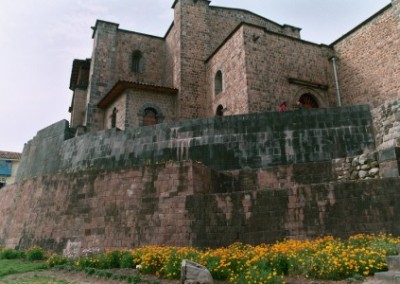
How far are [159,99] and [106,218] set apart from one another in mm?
10841

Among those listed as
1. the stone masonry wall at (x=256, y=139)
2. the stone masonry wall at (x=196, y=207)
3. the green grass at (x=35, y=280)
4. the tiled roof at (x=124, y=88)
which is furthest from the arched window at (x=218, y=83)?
the green grass at (x=35, y=280)

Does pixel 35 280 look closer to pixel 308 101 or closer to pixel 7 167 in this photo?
pixel 308 101

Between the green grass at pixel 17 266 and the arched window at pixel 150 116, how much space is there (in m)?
10.6

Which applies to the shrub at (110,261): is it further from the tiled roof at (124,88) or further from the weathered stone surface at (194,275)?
the tiled roof at (124,88)

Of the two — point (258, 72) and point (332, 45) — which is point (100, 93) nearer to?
point (258, 72)

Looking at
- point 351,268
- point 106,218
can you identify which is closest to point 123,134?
point 106,218

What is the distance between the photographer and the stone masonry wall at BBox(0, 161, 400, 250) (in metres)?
8.98

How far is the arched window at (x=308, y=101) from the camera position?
19516 mm

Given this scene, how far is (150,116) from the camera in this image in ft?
68.2

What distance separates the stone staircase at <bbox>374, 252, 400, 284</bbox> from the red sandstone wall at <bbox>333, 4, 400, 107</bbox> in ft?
40.5

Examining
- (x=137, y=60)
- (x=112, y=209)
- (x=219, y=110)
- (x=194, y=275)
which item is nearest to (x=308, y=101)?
(x=219, y=110)

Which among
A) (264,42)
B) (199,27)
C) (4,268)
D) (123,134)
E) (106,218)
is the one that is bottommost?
(4,268)

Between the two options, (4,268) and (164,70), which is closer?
(4,268)

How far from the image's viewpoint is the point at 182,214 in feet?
33.8
